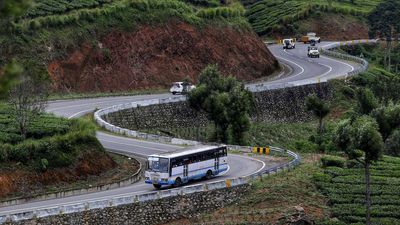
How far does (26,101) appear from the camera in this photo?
38.8 m

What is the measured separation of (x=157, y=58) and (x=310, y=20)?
4716 cm

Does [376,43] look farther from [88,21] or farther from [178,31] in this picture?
[88,21]

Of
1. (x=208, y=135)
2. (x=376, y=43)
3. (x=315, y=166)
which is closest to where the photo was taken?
(x=315, y=166)

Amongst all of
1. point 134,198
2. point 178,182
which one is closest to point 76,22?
point 178,182

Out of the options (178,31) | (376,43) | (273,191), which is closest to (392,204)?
(273,191)

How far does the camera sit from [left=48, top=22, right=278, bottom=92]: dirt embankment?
62.7 m

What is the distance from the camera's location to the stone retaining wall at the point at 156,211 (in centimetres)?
3041

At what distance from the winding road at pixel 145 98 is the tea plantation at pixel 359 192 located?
12.2ft

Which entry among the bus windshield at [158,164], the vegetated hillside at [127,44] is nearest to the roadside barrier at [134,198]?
the bus windshield at [158,164]

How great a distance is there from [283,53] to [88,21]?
111 ft

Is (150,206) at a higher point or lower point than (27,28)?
lower

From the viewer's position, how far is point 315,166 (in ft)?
144

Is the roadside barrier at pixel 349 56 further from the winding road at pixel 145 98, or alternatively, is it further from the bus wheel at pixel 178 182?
the bus wheel at pixel 178 182

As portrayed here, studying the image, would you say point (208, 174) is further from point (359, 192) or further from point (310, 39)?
point (310, 39)
